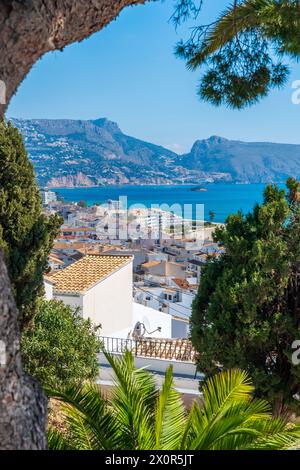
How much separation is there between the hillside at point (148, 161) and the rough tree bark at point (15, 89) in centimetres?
9350

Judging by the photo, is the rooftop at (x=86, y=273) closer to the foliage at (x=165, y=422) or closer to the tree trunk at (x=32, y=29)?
the foliage at (x=165, y=422)

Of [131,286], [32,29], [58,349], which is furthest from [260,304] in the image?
[131,286]

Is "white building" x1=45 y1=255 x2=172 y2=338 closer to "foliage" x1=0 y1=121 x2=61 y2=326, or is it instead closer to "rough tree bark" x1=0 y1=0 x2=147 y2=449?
"foliage" x1=0 y1=121 x2=61 y2=326

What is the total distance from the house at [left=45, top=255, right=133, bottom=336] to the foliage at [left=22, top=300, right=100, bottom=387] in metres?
3.52

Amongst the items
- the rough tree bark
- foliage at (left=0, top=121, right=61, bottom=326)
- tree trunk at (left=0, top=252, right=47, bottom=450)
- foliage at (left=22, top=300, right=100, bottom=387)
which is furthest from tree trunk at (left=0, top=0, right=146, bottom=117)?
foliage at (left=22, top=300, right=100, bottom=387)

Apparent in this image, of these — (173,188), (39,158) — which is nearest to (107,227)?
(39,158)

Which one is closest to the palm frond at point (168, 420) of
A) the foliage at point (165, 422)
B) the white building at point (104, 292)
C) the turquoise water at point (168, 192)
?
the foliage at point (165, 422)

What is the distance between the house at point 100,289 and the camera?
417 inches

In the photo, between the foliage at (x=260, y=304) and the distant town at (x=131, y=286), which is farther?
the distant town at (x=131, y=286)

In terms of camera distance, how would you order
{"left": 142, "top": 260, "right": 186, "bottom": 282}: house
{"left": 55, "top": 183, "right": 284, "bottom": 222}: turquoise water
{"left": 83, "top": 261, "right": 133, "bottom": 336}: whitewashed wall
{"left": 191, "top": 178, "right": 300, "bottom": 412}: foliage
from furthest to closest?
{"left": 55, "top": 183, "right": 284, "bottom": 222}: turquoise water → {"left": 142, "top": 260, "right": 186, "bottom": 282}: house → {"left": 83, "top": 261, "right": 133, "bottom": 336}: whitewashed wall → {"left": 191, "top": 178, "right": 300, "bottom": 412}: foliage

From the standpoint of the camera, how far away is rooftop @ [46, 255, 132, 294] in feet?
35.8

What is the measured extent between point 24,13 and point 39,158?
109902mm

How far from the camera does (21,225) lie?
558 centimetres
